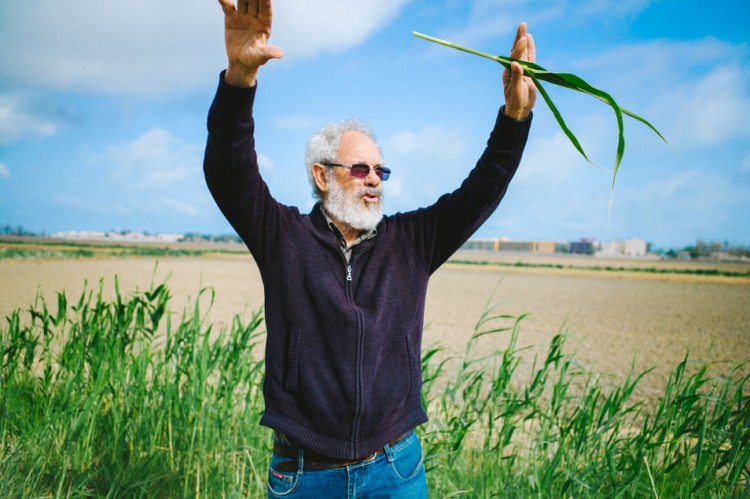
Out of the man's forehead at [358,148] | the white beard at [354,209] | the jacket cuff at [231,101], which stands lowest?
the white beard at [354,209]

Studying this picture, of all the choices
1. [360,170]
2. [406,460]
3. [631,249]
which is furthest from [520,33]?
[631,249]

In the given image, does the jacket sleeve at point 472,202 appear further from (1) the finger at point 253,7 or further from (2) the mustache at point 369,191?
(1) the finger at point 253,7

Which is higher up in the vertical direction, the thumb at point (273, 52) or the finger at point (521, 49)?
the finger at point (521, 49)

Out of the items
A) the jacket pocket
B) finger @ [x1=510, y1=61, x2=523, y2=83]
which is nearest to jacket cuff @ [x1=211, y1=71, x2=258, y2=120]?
the jacket pocket

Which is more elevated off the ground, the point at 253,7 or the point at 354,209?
the point at 253,7

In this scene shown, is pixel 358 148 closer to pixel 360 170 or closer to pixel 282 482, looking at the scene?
pixel 360 170

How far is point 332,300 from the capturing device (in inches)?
66.9

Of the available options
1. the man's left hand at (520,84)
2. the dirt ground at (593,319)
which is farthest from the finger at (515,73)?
the dirt ground at (593,319)

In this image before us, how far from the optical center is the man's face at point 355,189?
191 cm

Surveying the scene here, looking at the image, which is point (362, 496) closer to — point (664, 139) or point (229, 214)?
point (229, 214)

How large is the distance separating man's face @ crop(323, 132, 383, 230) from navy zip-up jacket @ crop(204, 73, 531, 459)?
0.25 feet

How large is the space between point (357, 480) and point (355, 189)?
3.19 feet

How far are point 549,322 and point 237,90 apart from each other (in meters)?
18.2

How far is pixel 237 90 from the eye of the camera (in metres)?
1.60
